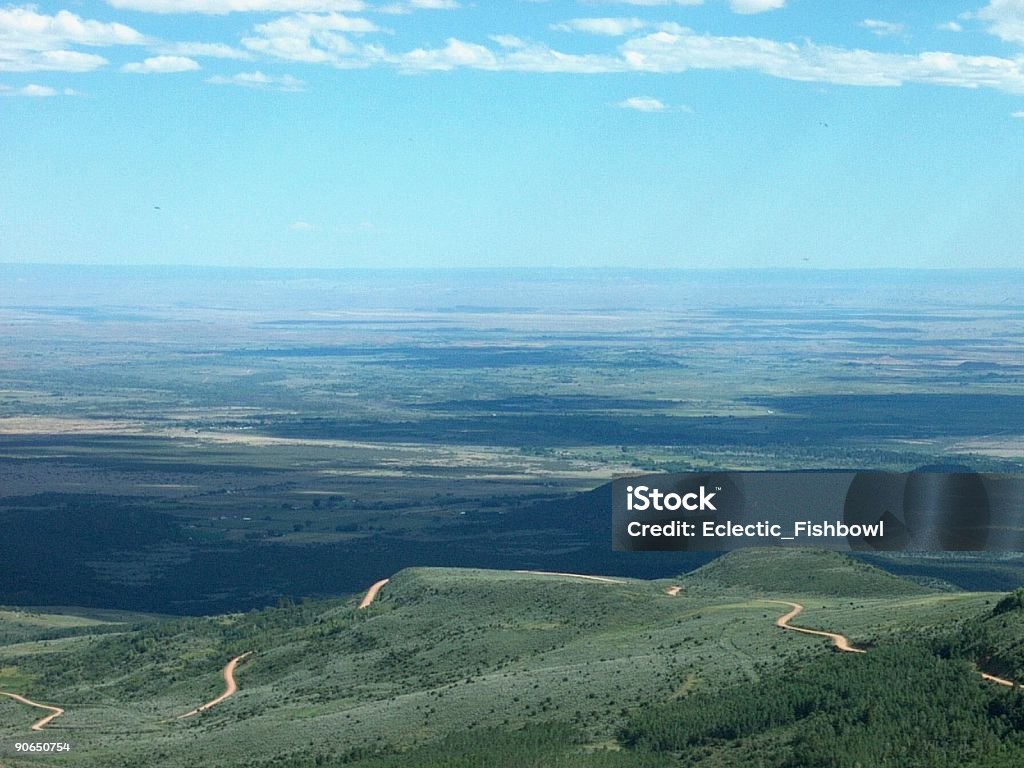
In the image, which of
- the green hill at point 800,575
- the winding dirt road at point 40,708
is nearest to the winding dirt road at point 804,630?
the green hill at point 800,575

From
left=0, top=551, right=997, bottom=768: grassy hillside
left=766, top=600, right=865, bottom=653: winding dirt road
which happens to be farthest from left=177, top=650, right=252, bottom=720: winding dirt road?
left=766, top=600, right=865, bottom=653: winding dirt road

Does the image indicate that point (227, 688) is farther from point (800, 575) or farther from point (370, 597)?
point (800, 575)

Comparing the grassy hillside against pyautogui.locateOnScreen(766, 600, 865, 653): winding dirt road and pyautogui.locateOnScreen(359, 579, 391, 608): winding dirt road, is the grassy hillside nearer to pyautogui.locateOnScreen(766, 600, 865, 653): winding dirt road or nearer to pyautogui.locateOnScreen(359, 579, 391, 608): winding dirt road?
pyautogui.locateOnScreen(766, 600, 865, 653): winding dirt road

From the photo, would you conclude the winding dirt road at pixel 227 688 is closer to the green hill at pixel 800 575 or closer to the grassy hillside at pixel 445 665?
the grassy hillside at pixel 445 665

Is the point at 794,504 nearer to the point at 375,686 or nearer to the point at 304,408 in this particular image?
the point at 375,686

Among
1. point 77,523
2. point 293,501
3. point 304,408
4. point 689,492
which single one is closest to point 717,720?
point 689,492

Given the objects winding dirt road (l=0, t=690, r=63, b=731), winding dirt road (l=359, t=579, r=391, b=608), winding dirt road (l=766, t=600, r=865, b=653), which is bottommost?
winding dirt road (l=0, t=690, r=63, b=731)

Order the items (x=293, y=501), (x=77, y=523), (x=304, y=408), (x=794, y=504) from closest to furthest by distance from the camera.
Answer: (x=794, y=504) < (x=77, y=523) < (x=293, y=501) < (x=304, y=408)
